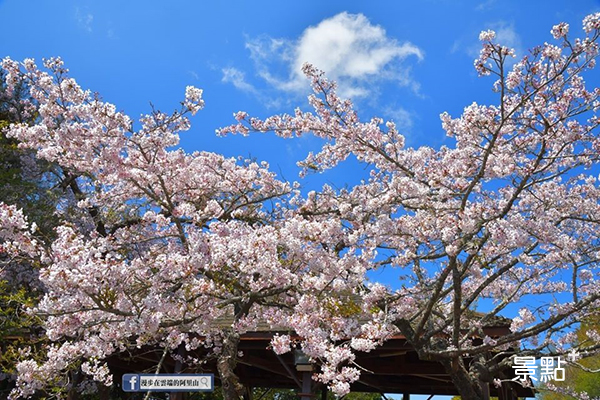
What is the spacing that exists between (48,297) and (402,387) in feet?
28.2

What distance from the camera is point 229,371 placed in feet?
20.6

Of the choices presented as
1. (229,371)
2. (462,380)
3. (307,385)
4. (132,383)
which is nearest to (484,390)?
(462,380)

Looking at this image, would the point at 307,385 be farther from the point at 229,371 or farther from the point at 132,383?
the point at 132,383

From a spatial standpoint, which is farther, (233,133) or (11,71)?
(233,133)

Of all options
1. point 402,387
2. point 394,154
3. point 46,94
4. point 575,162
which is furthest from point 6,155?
point 575,162

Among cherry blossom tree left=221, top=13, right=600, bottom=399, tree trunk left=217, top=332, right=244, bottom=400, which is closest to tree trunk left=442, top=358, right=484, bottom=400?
cherry blossom tree left=221, top=13, right=600, bottom=399

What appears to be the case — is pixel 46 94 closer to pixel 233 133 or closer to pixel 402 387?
pixel 233 133

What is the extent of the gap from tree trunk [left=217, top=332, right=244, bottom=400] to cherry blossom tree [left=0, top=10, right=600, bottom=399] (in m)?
0.02

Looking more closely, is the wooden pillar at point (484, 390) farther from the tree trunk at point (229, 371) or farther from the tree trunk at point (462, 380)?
the tree trunk at point (229, 371)

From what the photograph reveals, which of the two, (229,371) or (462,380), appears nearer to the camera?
(229,371)

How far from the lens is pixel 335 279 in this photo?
575 centimetres

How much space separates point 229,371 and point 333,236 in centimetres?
208

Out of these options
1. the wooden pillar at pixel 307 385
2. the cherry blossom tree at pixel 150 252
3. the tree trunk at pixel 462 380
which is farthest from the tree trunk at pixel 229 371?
the tree trunk at pixel 462 380

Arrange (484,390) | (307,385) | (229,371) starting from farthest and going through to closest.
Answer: (307,385), (484,390), (229,371)
